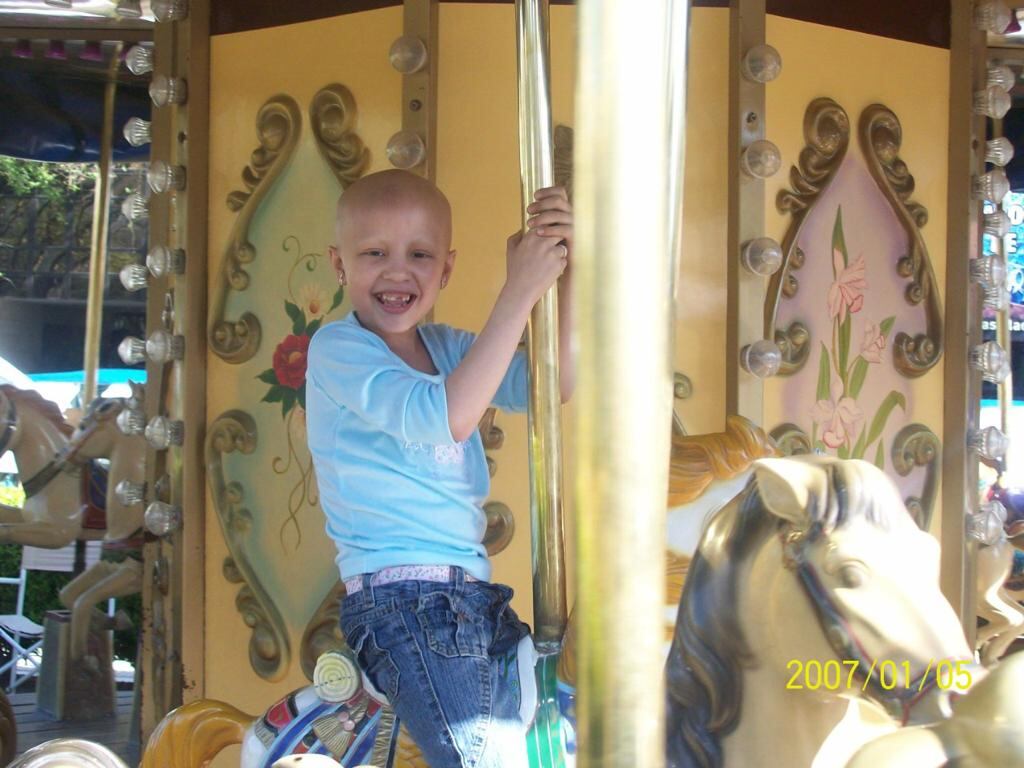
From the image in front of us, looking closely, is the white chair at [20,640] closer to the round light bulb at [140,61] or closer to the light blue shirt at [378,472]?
the round light bulb at [140,61]

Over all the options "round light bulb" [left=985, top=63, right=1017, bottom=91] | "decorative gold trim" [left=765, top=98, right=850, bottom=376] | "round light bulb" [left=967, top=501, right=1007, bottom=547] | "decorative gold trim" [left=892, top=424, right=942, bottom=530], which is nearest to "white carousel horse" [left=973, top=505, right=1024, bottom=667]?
"round light bulb" [left=967, top=501, right=1007, bottom=547]

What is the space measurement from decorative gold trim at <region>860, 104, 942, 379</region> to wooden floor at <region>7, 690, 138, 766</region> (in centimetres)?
270

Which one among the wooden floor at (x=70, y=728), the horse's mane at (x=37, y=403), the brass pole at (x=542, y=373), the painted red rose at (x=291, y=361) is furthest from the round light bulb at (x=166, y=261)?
the horse's mane at (x=37, y=403)

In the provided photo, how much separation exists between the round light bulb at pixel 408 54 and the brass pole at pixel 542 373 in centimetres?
84

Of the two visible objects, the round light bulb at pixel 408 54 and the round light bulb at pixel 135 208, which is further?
the round light bulb at pixel 135 208

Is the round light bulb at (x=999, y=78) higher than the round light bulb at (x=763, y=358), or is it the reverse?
the round light bulb at (x=999, y=78)

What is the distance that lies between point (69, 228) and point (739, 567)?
3660 millimetres

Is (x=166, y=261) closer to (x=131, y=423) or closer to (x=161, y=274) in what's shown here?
(x=161, y=274)

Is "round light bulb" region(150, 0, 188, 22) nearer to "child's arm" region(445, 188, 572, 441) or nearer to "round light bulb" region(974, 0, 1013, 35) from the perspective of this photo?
"child's arm" region(445, 188, 572, 441)

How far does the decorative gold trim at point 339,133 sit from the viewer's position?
2352 mm

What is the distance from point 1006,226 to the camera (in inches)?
97.3

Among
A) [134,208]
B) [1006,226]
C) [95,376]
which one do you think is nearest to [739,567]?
[1006,226]

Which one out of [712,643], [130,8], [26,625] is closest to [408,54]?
[130,8]

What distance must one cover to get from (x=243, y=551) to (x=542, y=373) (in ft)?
4.15
